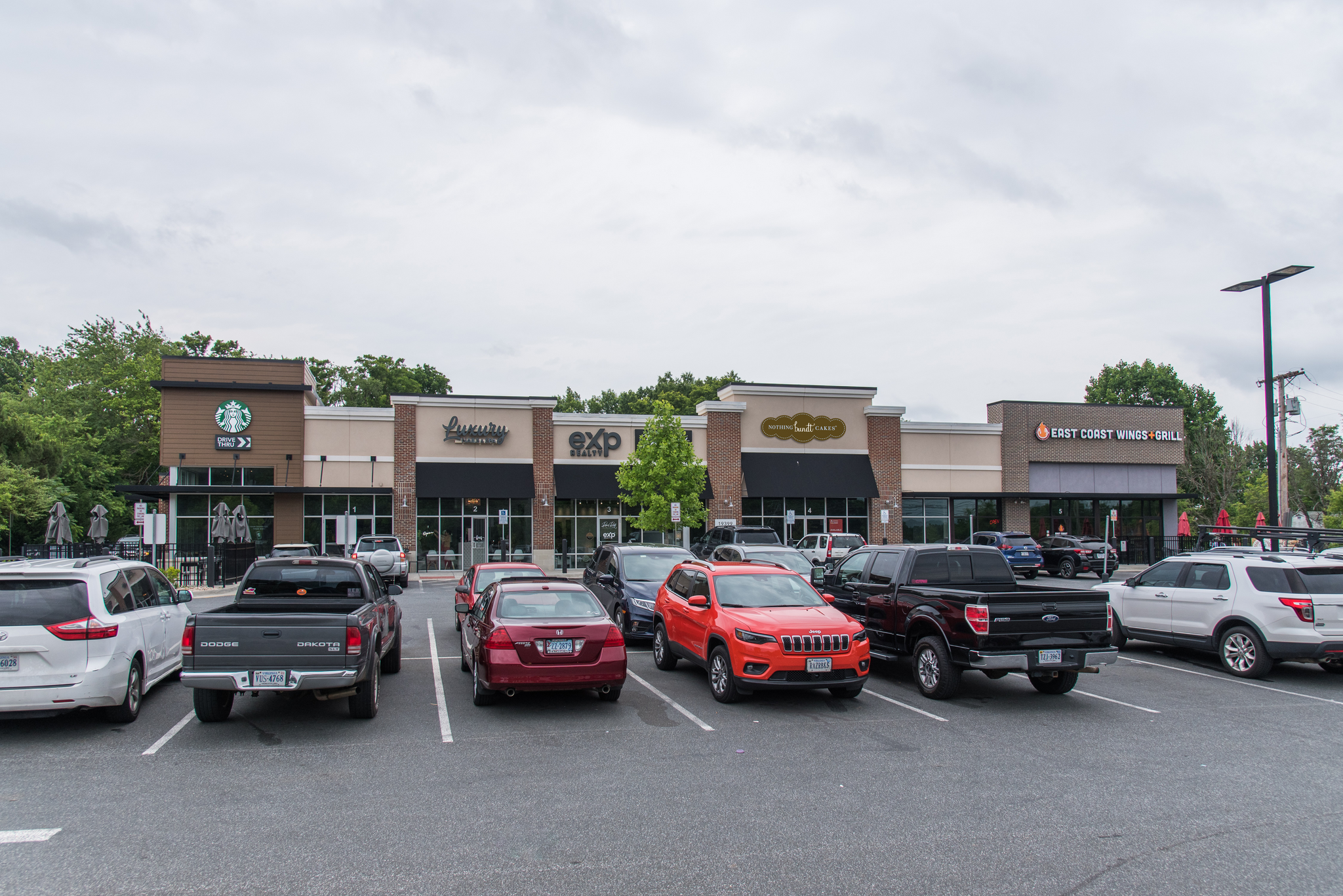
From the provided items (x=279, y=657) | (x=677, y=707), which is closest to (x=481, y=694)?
(x=677, y=707)

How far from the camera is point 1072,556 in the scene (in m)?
30.3

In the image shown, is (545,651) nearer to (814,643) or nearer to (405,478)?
(814,643)

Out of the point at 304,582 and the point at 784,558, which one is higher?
the point at 304,582

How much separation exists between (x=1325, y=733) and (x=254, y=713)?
11249 mm

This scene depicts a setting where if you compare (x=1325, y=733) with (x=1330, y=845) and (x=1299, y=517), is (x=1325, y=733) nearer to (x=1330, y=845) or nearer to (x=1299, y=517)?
(x=1330, y=845)

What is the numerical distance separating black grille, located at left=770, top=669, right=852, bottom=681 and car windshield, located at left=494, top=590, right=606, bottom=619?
2.13 meters

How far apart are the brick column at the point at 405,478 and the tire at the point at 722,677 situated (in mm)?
25783

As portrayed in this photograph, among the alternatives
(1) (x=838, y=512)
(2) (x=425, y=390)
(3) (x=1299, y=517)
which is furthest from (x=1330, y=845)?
(2) (x=425, y=390)

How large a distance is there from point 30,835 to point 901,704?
8.20 metres

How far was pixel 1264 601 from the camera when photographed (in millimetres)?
11266

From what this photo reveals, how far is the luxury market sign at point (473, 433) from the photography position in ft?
115

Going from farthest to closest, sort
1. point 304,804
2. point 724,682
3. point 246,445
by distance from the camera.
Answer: point 246,445 → point 724,682 → point 304,804

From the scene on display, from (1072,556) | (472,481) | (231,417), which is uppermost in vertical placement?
(231,417)

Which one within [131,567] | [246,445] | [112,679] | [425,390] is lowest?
[112,679]
